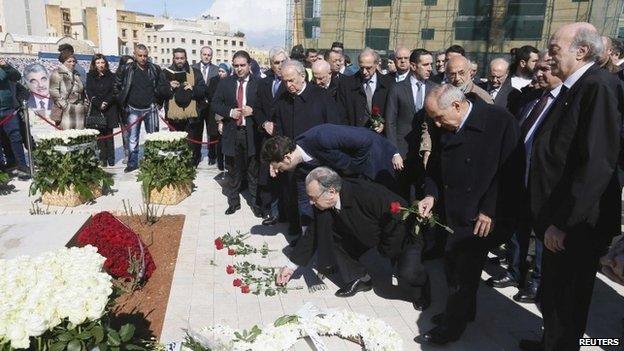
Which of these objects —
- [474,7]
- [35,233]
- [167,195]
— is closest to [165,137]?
[167,195]

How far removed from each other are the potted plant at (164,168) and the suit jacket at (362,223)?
3142 millimetres

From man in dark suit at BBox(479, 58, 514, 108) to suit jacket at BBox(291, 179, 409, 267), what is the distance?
1990mm

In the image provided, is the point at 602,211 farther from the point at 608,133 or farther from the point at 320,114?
the point at 320,114

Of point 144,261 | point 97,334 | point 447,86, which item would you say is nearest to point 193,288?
point 144,261

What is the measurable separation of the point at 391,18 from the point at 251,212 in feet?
103

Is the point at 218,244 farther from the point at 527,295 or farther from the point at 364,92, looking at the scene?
the point at 527,295

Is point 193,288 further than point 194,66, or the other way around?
point 194,66

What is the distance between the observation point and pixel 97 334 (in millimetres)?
2158

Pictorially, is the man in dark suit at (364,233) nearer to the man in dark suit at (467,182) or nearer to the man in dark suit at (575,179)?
the man in dark suit at (467,182)

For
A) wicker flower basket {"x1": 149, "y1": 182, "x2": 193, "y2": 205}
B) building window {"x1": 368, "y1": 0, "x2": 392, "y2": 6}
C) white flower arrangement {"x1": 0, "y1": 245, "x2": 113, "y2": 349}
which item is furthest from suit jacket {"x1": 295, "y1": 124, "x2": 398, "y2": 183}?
building window {"x1": 368, "y1": 0, "x2": 392, "y2": 6}

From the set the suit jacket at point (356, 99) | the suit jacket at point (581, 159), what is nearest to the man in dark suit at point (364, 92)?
the suit jacket at point (356, 99)

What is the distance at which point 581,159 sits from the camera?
234cm

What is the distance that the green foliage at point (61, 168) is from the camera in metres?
6.11

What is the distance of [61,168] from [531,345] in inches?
225
